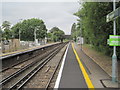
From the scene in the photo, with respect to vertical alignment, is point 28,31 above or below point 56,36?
above

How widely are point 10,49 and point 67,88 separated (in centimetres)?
1979

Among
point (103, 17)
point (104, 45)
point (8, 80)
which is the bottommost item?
point (8, 80)

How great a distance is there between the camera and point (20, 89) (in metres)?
6.56

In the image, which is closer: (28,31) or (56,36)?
(28,31)

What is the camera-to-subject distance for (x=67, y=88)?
610cm

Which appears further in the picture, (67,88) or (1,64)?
(1,64)

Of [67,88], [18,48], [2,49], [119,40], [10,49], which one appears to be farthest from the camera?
[18,48]

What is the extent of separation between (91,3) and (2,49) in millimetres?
16354

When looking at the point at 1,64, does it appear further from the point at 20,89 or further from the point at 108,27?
the point at 108,27

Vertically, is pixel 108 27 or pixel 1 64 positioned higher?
pixel 108 27

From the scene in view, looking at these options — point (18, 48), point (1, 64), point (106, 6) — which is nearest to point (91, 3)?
point (106, 6)

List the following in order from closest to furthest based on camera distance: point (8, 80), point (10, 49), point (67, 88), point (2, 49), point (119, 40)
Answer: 1. point (67, 88)
2. point (119, 40)
3. point (8, 80)
4. point (2, 49)
5. point (10, 49)

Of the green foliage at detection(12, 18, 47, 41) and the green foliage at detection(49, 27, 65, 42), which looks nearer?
the green foliage at detection(12, 18, 47, 41)

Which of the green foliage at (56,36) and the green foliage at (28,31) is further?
the green foliage at (56,36)
